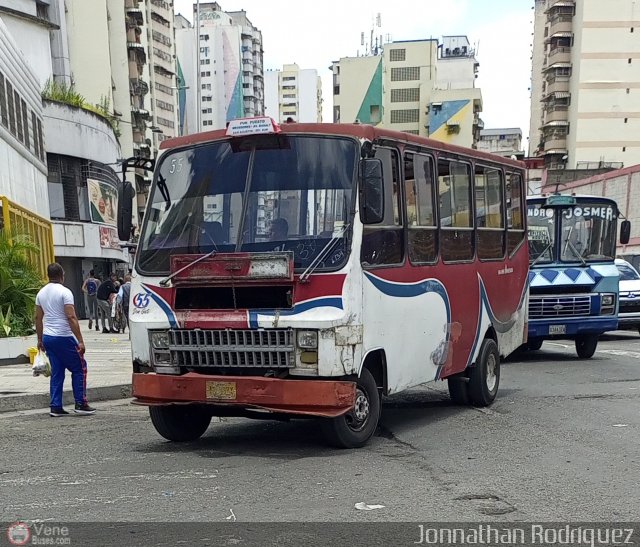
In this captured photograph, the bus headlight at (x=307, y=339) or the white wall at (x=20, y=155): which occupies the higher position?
the white wall at (x=20, y=155)

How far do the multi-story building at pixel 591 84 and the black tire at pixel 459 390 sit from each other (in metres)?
70.7

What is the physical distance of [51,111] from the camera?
107 feet

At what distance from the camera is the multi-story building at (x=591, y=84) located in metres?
75.8

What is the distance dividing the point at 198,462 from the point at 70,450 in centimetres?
150

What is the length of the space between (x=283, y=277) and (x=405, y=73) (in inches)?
4247

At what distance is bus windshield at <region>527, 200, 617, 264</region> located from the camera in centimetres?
1411

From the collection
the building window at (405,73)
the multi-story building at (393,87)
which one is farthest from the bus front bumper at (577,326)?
the building window at (405,73)

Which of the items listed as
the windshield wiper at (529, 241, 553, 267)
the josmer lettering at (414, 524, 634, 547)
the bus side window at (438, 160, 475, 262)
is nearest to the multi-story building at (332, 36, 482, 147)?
the windshield wiper at (529, 241, 553, 267)

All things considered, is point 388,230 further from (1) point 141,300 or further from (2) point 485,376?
(2) point 485,376

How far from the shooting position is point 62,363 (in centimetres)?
877

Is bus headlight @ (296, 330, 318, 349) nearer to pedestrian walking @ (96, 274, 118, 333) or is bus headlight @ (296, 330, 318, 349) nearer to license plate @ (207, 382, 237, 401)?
license plate @ (207, 382, 237, 401)

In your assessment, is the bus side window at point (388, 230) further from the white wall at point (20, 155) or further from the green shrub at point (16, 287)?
the white wall at point (20, 155)

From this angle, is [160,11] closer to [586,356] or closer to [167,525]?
[586,356]

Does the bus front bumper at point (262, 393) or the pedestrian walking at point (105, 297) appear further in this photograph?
the pedestrian walking at point (105, 297)
